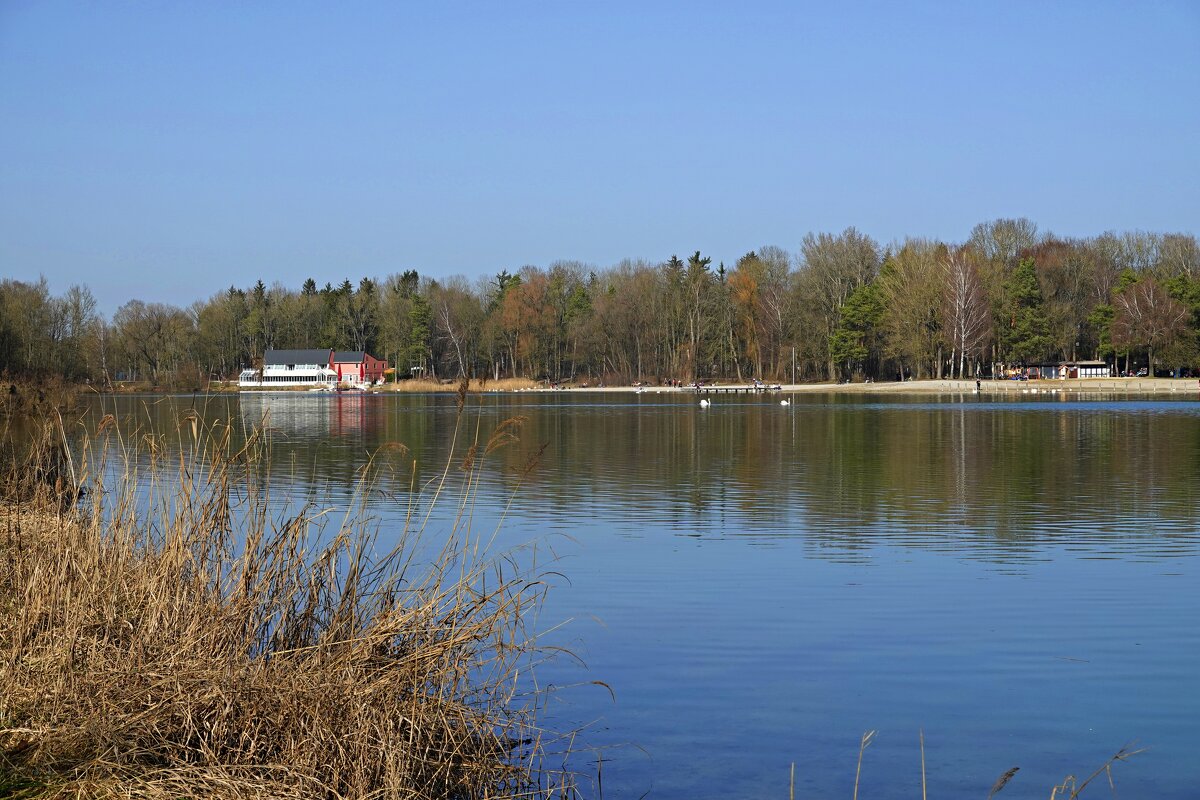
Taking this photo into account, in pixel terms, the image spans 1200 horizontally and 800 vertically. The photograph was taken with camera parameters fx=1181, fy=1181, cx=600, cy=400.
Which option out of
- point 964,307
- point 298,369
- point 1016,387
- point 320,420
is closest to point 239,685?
point 320,420

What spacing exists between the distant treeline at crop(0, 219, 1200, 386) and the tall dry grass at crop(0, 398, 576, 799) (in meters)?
63.8

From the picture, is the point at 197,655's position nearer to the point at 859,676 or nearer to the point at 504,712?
the point at 504,712

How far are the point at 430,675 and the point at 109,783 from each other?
1891mm

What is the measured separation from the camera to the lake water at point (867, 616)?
8.20 m

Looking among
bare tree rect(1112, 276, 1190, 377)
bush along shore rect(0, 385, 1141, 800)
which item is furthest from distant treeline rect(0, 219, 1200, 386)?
bush along shore rect(0, 385, 1141, 800)

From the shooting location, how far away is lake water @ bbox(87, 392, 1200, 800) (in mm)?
8195

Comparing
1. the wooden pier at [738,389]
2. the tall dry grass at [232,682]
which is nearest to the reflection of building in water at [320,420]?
the tall dry grass at [232,682]

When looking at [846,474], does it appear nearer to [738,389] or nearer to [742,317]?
[738,389]

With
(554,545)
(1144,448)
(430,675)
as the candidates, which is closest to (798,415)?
(1144,448)

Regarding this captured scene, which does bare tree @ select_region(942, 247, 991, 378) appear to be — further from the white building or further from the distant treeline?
the white building

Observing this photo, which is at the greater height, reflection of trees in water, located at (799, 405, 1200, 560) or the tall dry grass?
the tall dry grass

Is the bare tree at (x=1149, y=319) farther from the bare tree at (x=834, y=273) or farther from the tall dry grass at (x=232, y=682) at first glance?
the tall dry grass at (x=232, y=682)

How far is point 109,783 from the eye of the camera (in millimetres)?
5727

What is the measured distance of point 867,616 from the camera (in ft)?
41.0
